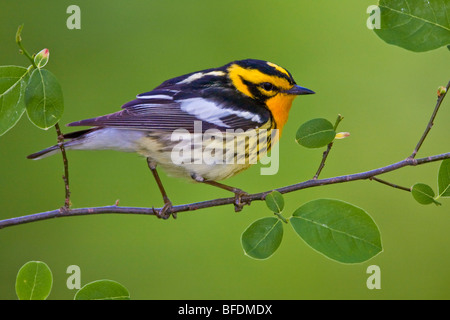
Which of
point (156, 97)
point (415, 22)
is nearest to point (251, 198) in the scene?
point (156, 97)

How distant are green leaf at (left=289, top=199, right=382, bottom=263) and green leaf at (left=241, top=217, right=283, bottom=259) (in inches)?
3.0

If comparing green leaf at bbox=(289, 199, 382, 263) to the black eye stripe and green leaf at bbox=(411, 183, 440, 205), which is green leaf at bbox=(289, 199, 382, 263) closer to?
green leaf at bbox=(411, 183, 440, 205)

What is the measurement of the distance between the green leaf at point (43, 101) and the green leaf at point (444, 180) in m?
1.32

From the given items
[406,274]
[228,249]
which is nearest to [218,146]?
[228,249]

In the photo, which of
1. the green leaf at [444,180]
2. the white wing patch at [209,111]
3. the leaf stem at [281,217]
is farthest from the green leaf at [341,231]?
the white wing patch at [209,111]

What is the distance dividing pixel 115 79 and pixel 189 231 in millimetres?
1396

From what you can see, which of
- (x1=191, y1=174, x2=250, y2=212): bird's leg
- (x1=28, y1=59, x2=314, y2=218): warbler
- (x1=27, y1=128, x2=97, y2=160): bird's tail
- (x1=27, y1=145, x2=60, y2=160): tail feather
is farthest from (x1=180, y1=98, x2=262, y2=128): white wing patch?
(x1=27, y1=145, x2=60, y2=160): tail feather

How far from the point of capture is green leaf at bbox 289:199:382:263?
1.94m

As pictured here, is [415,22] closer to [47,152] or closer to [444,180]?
[444,180]

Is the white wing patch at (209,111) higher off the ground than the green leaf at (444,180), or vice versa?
the white wing patch at (209,111)

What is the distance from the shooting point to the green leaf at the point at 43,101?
6.36 feet

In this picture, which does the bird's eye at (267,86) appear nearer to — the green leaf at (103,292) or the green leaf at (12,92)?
the green leaf at (12,92)

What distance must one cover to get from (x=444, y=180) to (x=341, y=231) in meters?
0.51

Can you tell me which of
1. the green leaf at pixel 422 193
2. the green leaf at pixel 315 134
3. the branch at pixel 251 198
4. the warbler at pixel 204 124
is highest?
the warbler at pixel 204 124
